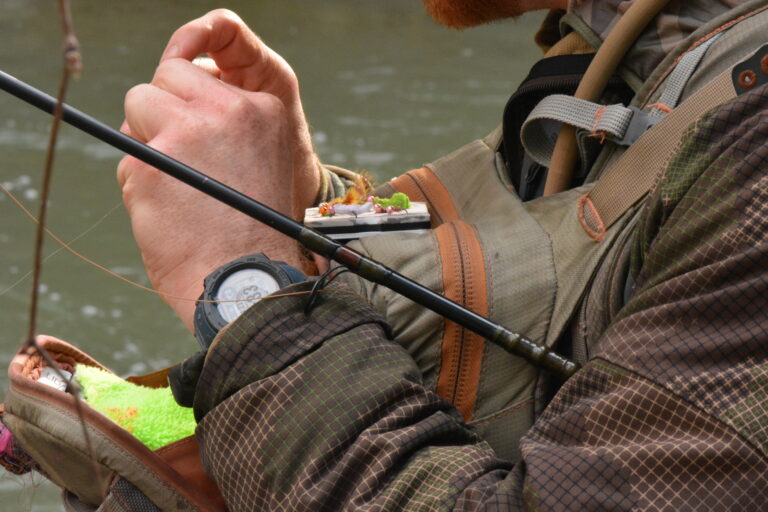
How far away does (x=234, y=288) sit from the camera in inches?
33.0

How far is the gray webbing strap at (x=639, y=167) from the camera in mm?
775

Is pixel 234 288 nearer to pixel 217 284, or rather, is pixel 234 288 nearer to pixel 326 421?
pixel 217 284

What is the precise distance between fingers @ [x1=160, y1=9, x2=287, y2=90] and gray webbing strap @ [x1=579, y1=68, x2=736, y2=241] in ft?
1.29

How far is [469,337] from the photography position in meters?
0.86

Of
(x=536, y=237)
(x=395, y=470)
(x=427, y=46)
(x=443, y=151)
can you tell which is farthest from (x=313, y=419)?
(x=427, y=46)

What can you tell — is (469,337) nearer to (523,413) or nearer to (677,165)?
(523,413)

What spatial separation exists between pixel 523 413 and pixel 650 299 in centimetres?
23

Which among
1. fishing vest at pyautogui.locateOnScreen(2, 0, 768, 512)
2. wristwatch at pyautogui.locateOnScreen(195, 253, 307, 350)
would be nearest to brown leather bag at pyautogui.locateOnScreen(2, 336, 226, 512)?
fishing vest at pyautogui.locateOnScreen(2, 0, 768, 512)

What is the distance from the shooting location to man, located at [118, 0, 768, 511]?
2.02ft

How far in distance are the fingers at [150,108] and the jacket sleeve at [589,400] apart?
0.77 feet

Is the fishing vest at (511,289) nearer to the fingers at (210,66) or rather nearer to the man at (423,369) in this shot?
the man at (423,369)

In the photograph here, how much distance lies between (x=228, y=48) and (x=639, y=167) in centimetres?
46

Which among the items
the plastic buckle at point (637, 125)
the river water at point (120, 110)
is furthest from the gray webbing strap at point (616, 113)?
the river water at point (120, 110)

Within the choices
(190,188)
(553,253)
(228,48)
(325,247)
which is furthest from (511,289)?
(228,48)
